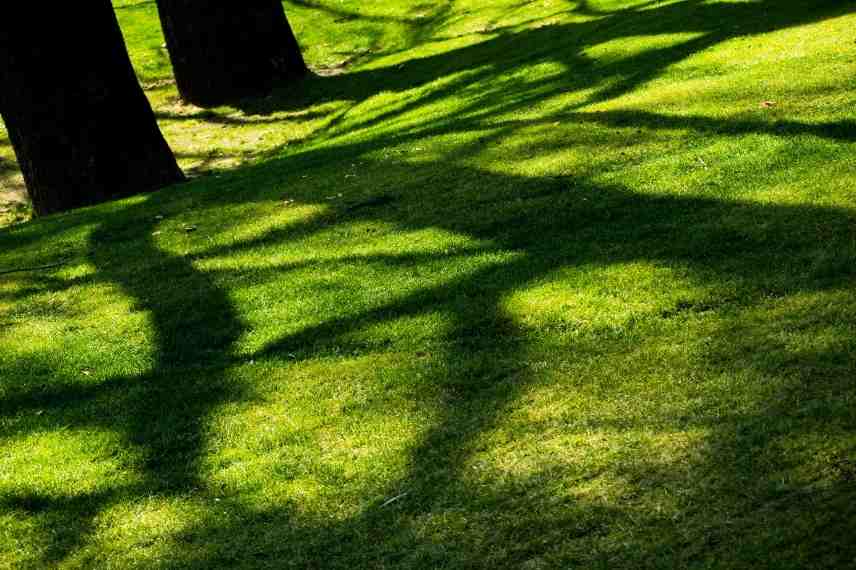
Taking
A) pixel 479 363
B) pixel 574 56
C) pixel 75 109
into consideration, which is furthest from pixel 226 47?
pixel 479 363

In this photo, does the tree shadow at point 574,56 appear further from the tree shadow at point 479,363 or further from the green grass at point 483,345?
the tree shadow at point 479,363

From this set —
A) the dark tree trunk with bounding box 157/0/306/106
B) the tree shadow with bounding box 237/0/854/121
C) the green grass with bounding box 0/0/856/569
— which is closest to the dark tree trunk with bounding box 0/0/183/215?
the green grass with bounding box 0/0/856/569

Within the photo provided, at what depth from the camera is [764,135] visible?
294 inches

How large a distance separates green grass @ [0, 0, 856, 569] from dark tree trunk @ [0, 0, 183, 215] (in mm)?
1407

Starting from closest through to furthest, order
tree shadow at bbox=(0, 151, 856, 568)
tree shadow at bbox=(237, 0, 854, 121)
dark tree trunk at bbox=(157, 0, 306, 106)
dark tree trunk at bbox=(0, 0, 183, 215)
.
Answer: tree shadow at bbox=(0, 151, 856, 568), tree shadow at bbox=(237, 0, 854, 121), dark tree trunk at bbox=(0, 0, 183, 215), dark tree trunk at bbox=(157, 0, 306, 106)

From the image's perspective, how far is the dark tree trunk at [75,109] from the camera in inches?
436

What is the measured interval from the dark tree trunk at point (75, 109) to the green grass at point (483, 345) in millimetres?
1407

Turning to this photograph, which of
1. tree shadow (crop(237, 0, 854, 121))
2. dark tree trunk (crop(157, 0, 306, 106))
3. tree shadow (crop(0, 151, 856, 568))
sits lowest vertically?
tree shadow (crop(0, 151, 856, 568))

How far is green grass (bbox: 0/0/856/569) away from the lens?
12.9 ft

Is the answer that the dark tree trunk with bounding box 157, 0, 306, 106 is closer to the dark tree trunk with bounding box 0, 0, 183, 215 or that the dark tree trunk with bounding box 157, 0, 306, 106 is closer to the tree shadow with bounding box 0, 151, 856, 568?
the dark tree trunk with bounding box 0, 0, 183, 215

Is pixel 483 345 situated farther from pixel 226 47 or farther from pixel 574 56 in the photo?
pixel 226 47

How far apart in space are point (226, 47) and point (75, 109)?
5815 mm

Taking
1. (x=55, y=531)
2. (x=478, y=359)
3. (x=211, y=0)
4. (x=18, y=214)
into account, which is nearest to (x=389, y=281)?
(x=478, y=359)

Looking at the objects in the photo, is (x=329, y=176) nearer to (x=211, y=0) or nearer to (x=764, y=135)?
(x=764, y=135)
